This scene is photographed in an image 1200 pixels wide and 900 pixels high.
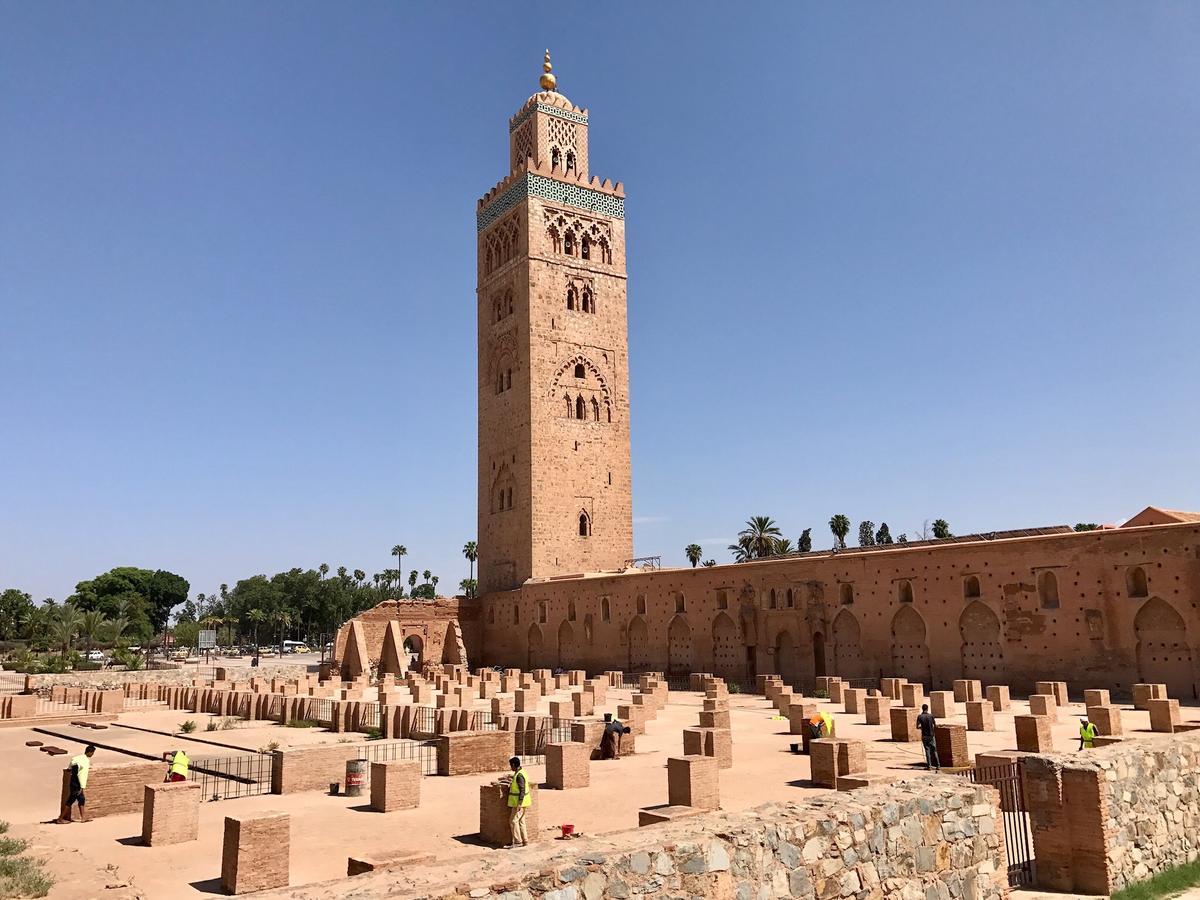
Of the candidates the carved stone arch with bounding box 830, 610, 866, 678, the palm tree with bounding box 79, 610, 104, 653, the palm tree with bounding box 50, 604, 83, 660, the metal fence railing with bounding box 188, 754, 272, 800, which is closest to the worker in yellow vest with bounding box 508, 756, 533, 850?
the metal fence railing with bounding box 188, 754, 272, 800

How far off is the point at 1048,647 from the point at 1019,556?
206cm

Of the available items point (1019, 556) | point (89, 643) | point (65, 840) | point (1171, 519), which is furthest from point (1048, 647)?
point (89, 643)

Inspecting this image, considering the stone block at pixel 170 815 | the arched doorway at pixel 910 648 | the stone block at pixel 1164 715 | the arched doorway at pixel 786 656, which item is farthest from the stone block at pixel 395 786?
the arched doorway at pixel 786 656

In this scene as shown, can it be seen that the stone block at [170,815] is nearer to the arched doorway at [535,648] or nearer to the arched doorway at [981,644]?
the arched doorway at [981,644]

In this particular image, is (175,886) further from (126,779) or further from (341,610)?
(341,610)

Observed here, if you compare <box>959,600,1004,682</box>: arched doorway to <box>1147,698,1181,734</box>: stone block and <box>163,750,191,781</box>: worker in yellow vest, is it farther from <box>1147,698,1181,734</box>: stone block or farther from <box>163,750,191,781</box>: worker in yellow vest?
<box>163,750,191,781</box>: worker in yellow vest

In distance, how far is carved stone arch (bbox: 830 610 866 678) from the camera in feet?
79.7

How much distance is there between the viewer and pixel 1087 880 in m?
6.67

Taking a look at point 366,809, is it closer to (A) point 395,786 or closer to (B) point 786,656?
(A) point 395,786

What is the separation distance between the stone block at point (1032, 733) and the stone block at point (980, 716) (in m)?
2.72

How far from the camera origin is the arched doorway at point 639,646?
30844 mm

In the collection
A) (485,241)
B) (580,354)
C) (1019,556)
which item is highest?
(485,241)

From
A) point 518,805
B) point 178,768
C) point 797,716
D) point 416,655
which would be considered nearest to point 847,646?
point 797,716

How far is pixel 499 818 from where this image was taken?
8883 mm
